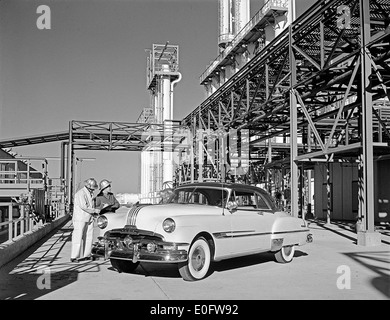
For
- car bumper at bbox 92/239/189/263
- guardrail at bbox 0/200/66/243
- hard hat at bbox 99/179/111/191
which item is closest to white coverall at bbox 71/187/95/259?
hard hat at bbox 99/179/111/191

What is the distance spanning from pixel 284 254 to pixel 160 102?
35748mm

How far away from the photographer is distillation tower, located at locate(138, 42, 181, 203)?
41031 mm

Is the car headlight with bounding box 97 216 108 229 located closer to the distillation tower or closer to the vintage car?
the vintage car

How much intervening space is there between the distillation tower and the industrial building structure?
4.4 inches

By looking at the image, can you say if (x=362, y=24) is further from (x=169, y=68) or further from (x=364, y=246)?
(x=169, y=68)

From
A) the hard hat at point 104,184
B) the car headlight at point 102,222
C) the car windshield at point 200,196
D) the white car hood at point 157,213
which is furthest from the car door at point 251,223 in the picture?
the hard hat at point 104,184

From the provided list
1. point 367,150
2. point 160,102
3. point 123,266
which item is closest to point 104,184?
point 123,266

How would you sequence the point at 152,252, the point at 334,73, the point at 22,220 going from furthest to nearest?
1. the point at 334,73
2. the point at 22,220
3. the point at 152,252

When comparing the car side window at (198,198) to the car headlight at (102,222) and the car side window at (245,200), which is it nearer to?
the car side window at (245,200)

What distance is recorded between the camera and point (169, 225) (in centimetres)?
721

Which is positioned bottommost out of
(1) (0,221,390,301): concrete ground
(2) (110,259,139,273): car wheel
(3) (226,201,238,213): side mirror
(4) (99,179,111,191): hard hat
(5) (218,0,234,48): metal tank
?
(1) (0,221,390,301): concrete ground

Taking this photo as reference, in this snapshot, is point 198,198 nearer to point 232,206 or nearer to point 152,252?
point 232,206

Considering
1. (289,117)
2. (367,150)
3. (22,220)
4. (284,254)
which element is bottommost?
(284,254)

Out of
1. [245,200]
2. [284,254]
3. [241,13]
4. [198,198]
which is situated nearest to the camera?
[198,198]
